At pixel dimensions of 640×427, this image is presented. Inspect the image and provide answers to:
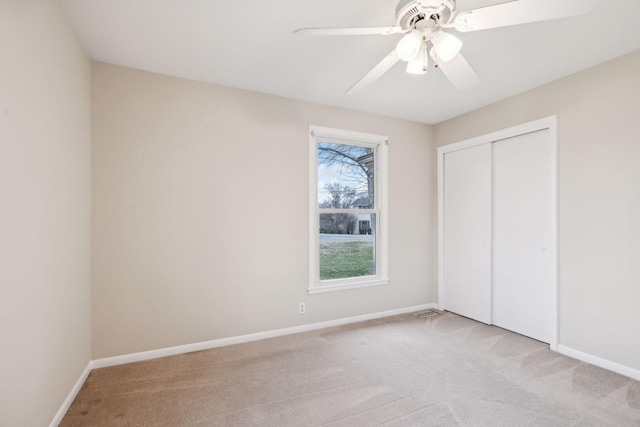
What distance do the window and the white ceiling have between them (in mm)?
710

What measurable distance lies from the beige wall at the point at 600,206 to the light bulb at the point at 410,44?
2.04 metres

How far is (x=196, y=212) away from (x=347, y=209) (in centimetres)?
170

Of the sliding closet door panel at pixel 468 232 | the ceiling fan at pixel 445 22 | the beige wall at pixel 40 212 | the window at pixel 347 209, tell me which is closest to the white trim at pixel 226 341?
the beige wall at pixel 40 212

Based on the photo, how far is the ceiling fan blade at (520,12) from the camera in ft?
4.17

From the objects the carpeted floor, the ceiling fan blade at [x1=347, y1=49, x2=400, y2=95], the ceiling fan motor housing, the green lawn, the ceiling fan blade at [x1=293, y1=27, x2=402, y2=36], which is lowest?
the carpeted floor

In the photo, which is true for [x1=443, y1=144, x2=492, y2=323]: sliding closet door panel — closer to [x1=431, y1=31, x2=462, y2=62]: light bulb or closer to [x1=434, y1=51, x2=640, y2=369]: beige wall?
[x1=434, y1=51, x2=640, y2=369]: beige wall

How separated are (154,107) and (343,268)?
2.57 meters

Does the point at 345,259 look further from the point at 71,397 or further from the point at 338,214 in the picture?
the point at 71,397

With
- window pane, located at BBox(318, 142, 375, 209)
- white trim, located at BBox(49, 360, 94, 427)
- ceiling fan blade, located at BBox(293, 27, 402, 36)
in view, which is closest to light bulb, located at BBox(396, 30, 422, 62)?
ceiling fan blade, located at BBox(293, 27, 402, 36)

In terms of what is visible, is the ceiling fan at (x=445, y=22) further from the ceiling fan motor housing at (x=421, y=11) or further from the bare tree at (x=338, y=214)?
the bare tree at (x=338, y=214)

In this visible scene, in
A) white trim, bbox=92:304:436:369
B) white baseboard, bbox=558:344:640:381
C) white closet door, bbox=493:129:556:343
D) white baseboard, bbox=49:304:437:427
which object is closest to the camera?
white baseboard, bbox=49:304:437:427

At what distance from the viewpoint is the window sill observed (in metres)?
3.34

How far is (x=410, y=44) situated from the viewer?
155 centimetres

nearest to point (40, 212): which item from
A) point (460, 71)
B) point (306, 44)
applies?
point (306, 44)
